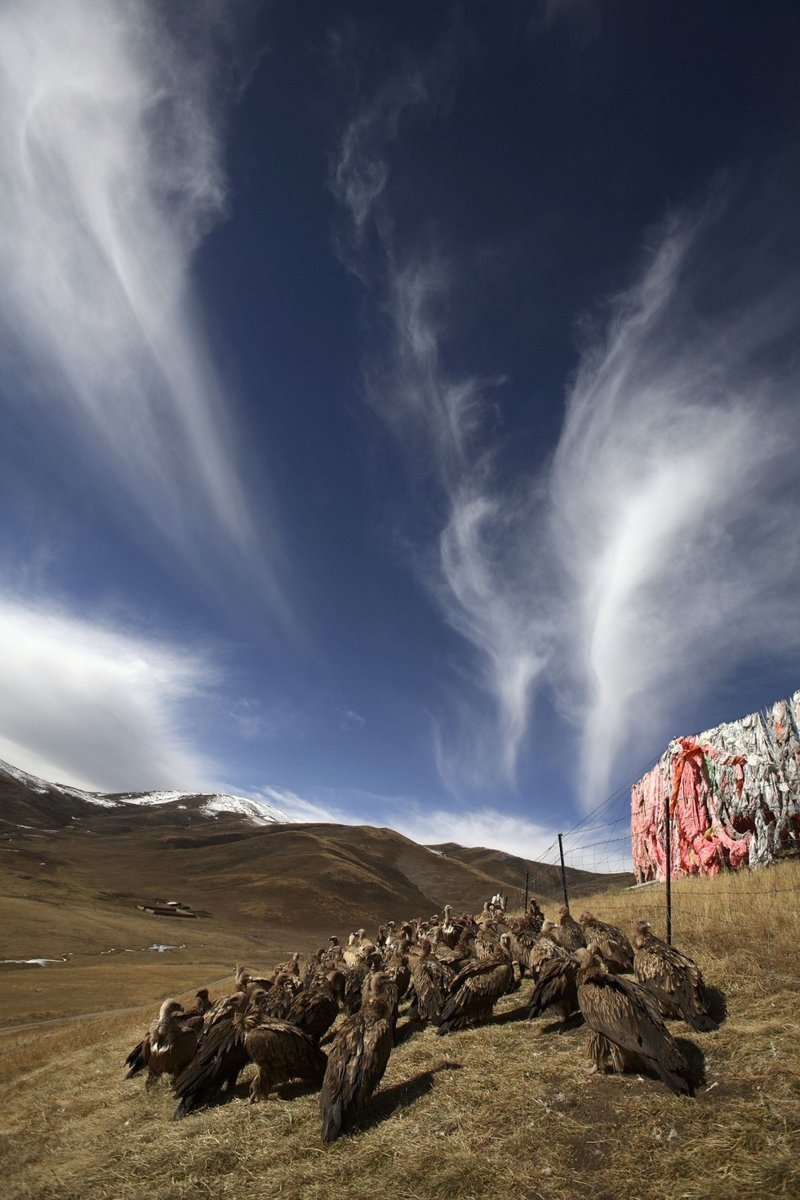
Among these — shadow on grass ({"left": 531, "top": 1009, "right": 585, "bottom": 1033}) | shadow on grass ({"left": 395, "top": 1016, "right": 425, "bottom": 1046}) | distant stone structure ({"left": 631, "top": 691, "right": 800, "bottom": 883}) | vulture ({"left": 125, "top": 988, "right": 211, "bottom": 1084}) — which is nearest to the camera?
shadow on grass ({"left": 531, "top": 1009, "right": 585, "bottom": 1033})

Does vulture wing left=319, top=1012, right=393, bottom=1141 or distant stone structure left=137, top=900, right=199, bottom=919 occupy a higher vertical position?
vulture wing left=319, top=1012, right=393, bottom=1141

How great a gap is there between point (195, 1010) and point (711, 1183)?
9338 mm

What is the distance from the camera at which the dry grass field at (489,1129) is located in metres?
4.48

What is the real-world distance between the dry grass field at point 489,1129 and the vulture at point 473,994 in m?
0.36

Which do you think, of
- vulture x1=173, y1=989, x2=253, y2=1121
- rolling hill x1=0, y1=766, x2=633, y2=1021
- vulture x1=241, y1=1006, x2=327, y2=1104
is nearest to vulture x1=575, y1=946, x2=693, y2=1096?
vulture x1=241, y1=1006, x2=327, y2=1104

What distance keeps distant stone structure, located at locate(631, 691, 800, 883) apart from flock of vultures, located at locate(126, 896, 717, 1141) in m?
11.6

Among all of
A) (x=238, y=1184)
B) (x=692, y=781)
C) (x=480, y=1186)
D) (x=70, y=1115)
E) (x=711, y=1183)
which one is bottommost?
(x=70, y=1115)

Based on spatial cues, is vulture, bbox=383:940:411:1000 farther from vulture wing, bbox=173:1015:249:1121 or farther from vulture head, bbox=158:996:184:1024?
vulture head, bbox=158:996:184:1024

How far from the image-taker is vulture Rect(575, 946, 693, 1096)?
5621 mm

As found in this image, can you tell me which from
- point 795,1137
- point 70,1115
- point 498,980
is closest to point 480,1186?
point 795,1137

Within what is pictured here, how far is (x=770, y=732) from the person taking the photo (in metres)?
21.5

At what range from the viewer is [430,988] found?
31.5ft

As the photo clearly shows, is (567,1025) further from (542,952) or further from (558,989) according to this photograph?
(542,952)

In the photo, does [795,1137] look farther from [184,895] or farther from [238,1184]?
[184,895]
